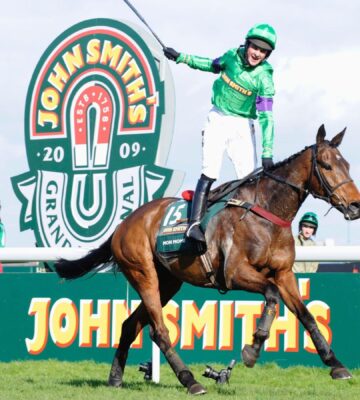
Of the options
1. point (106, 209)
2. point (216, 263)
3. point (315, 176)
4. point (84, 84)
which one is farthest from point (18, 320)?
point (315, 176)

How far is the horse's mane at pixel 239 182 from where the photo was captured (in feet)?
25.6

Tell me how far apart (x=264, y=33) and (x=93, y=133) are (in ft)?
11.8

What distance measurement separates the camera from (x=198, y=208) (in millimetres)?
7895

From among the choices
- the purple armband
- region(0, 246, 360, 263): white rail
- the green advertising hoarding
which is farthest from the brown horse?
the green advertising hoarding

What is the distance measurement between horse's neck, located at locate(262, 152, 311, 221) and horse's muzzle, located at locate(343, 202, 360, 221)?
437 mm

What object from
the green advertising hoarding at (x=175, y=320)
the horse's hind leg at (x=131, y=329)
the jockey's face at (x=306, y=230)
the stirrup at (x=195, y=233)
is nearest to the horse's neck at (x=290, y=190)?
the stirrup at (x=195, y=233)

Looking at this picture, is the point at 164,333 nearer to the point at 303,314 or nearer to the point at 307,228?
the point at 303,314

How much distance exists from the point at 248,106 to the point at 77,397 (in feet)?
8.47

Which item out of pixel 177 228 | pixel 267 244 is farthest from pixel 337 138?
pixel 177 228

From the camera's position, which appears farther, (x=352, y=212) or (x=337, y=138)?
(x=337, y=138)

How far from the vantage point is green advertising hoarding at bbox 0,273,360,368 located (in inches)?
372

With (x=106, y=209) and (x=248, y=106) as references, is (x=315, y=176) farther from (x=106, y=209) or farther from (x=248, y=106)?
(x=106, y=209)

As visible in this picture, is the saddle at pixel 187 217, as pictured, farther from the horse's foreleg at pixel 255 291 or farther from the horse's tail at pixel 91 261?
the horse's tail at pixel 91 261

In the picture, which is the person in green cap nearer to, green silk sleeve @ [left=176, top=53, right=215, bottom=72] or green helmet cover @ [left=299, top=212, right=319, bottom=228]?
green helmet cover @ [left=299, top=212, right=319, bottom=228]
